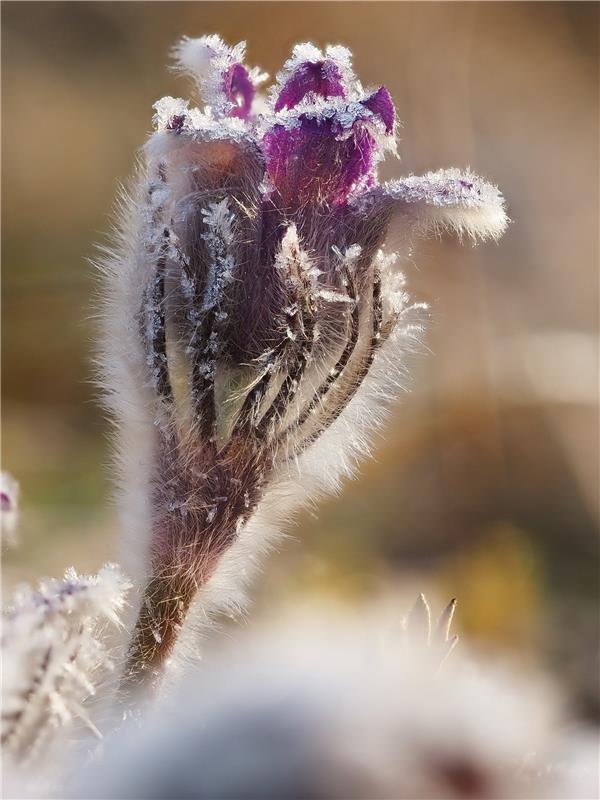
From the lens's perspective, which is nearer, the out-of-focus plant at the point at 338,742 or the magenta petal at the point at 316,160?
the out-of-focus plant at the point at 338,742

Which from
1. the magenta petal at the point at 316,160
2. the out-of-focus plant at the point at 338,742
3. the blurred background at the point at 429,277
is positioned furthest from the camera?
the blurred background at the point at 429,277

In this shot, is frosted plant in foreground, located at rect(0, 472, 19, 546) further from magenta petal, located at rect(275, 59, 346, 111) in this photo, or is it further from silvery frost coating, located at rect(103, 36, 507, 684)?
magenta petal, located at rect(275, 59, 346, 111)

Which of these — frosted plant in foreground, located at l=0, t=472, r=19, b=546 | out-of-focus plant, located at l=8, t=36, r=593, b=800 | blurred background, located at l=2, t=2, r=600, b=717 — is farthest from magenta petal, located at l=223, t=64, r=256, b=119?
blurred background, located at l=2, t=2, r=600, b=717

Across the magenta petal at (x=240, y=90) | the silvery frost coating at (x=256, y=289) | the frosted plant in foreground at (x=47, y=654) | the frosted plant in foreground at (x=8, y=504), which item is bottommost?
the frosted plant in foreground at (x=47, y=654)

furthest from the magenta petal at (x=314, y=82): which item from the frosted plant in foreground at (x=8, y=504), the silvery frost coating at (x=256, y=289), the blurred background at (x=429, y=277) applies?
the blurred background at (x=429, y=277)

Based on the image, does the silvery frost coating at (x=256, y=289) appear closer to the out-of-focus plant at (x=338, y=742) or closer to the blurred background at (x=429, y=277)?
the out-of-focus plant at (x=338, y=742)

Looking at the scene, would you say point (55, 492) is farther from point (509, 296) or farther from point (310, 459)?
point (310, 459)

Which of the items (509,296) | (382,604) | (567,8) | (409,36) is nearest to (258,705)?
(382,604)
